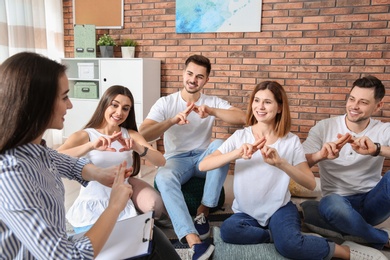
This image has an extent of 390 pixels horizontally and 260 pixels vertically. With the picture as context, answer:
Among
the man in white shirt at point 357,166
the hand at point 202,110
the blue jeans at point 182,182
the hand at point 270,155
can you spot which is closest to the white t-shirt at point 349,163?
the man in white shirt at point 357,166

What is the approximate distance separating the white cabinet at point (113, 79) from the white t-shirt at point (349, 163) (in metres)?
1.95

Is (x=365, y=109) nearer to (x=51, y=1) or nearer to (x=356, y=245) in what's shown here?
(x=356, y=245)

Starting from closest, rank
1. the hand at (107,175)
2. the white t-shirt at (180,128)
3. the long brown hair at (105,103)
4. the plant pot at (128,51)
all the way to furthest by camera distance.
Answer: the hand at (107,175) → the long brown hair at (105,103) → the white t-shirt at (180,128) → the plant pot at (128,51)

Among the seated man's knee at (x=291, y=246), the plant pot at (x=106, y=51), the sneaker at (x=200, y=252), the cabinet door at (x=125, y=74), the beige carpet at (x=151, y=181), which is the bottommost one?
the beige carpet at (x=151, y=181)

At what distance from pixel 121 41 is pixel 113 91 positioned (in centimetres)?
207

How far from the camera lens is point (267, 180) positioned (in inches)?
72.4

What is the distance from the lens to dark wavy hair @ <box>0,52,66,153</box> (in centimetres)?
84

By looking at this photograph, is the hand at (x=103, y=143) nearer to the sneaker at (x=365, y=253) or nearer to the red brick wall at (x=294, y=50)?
the sneaker at (x=365, y=253)

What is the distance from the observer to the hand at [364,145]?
1.83 metres

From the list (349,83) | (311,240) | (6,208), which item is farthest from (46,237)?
(349,83)

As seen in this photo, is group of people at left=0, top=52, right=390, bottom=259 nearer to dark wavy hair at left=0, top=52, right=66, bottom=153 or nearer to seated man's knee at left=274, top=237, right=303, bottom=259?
seated man's knee at left=274, top=237, right=303, bottom=259

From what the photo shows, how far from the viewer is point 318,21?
3162mm

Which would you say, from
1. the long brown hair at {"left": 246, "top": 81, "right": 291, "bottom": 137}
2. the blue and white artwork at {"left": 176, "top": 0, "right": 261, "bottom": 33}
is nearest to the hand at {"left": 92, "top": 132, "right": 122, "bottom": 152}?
the long brown hair at {"left": 246, "top": 81, "right": 291, "bottom": 137}

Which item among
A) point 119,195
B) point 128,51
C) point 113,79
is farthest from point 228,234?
point 128,51
